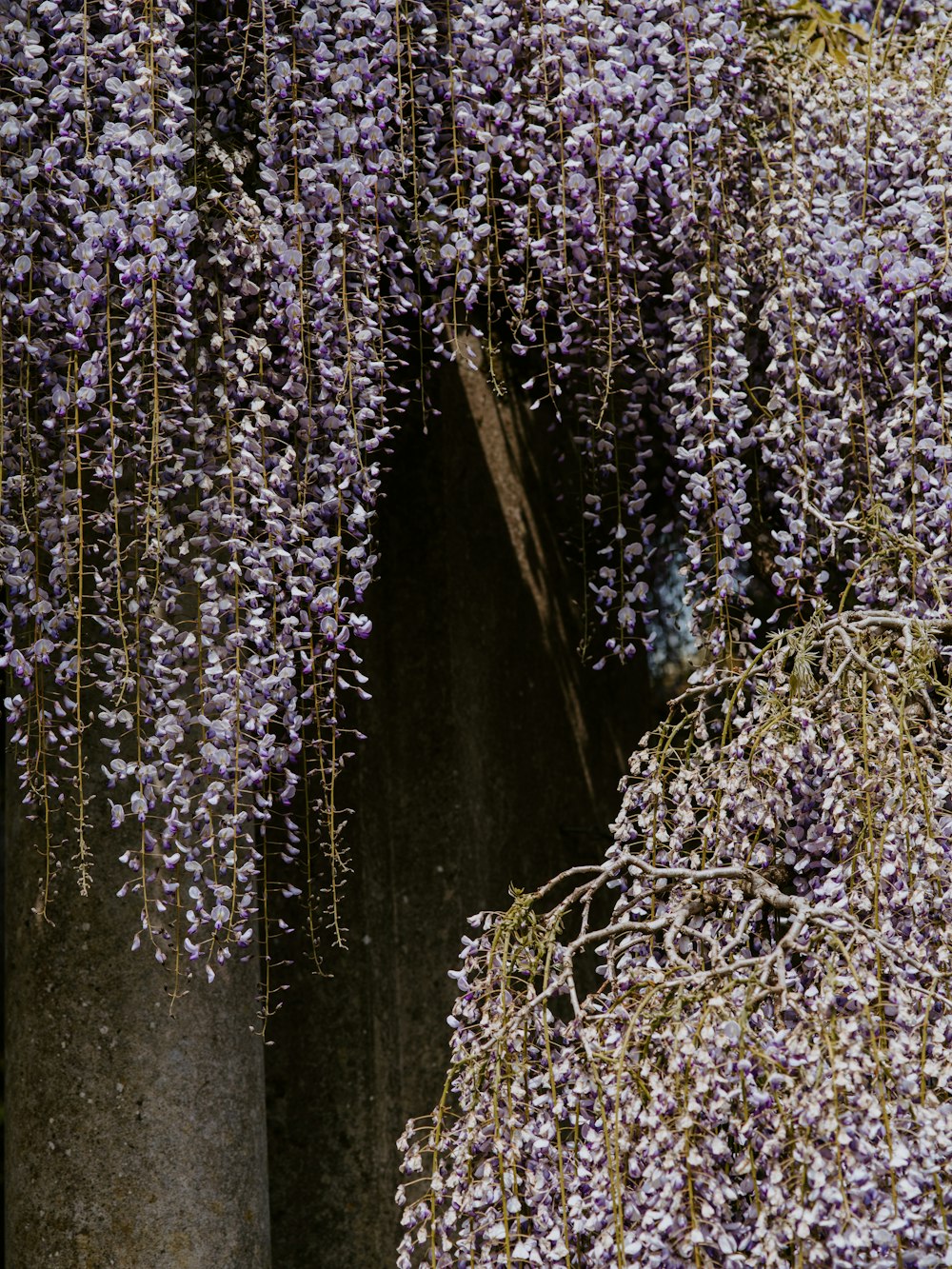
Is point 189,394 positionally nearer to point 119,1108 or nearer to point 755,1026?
point 119,1108

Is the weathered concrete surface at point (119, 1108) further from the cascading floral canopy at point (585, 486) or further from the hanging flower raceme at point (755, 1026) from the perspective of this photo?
the hanging flower raceme at point (755, 1026)

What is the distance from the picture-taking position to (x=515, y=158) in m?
2.80

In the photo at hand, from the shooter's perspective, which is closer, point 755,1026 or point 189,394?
point 755,1026

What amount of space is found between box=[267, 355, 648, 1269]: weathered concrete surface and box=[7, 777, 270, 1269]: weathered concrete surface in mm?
470

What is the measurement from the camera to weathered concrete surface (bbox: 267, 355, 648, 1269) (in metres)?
2.99

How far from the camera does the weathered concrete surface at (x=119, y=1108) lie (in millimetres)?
2410

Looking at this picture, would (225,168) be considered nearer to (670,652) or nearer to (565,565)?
(565,565)

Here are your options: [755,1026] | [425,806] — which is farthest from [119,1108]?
[755,1026]

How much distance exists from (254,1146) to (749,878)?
1.03 m

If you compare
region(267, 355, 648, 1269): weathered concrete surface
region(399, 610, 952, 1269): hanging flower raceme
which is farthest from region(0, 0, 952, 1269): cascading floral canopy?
region(267, 355, 648, 1269): weathered concrete surface

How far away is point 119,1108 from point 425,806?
3.03 feet

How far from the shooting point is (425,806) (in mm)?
3082

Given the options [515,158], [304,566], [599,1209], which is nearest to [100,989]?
[304,566]

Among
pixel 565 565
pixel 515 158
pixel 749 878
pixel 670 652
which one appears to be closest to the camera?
pixel 749 878
